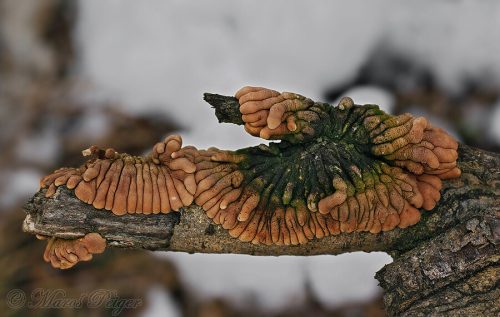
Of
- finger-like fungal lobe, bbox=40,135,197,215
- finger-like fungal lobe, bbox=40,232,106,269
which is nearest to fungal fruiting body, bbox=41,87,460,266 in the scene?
finger-like fungal lobe, bbox=40,135,197,215

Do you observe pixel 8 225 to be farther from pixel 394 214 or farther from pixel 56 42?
pixel 394 214

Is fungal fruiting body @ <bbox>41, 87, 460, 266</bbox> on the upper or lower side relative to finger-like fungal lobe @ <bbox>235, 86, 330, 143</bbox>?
lower

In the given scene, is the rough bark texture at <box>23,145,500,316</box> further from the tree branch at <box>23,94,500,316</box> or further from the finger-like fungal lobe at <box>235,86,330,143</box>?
the finger-like fungal lobe at <box>235,86,330,143</box>

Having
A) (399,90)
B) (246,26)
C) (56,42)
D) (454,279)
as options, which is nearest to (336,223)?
(454,279)
